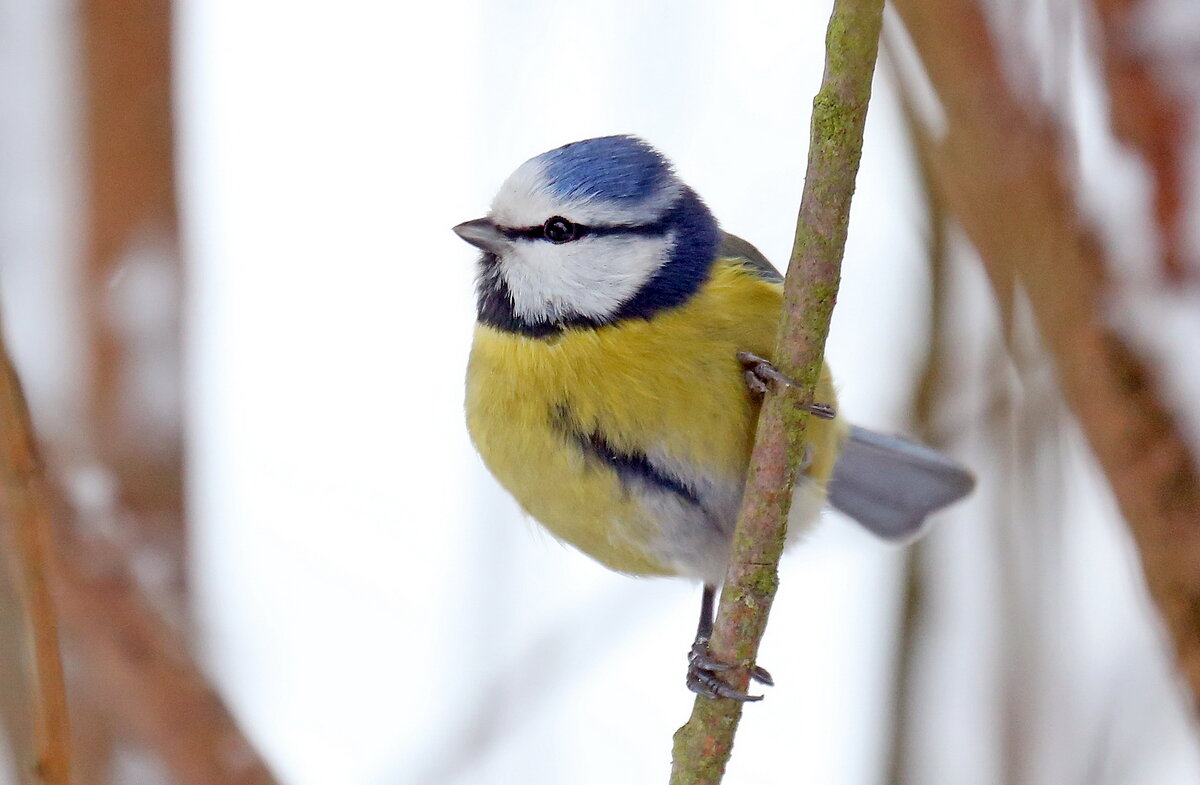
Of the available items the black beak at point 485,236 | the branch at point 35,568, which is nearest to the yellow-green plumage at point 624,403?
the black beak at point 485,236

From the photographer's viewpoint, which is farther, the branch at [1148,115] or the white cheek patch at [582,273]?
the white cheek patch at [582,273]

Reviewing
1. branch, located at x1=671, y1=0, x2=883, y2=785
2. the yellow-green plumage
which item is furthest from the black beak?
branch, located at x1=671, y1=0, x2=883, y2=785

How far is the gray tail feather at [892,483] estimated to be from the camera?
1.85 m

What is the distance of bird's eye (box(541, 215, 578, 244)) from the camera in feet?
4.90

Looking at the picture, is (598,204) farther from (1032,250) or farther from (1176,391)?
(1176,391)

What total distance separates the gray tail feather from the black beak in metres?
0.73

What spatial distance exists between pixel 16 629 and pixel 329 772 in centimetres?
90

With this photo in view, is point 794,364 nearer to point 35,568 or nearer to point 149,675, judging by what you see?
point 35,568

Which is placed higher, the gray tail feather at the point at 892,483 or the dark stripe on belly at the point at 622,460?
the dark stripe on belly at the point at 622,460

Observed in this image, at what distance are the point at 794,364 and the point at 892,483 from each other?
97 cm

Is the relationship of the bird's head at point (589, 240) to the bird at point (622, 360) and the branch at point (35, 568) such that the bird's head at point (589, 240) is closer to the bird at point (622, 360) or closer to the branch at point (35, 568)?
the bird at point (622, 360)

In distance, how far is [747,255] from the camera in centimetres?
158

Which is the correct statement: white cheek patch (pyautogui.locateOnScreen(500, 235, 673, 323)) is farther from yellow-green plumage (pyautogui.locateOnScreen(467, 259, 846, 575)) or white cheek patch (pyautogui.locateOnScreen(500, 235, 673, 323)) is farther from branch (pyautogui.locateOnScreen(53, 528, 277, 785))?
branch (pyautogui.locateOnScreen(53, 528, 277, 785))

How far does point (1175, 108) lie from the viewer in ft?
3.81
